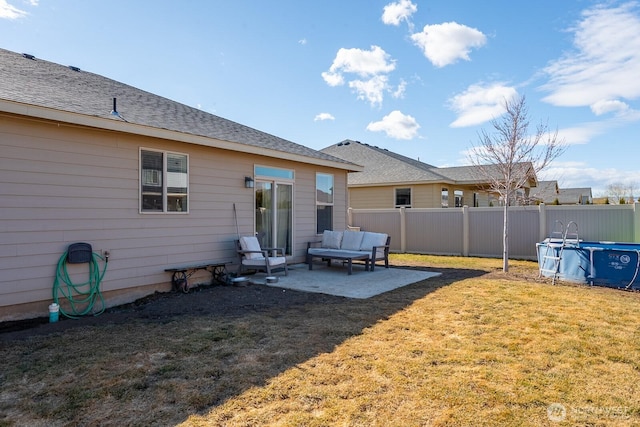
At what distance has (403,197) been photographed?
16.7 metres

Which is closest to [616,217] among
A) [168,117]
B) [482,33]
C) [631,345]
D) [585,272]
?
[585,272]

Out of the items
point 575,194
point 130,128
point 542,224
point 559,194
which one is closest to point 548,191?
point 559,194

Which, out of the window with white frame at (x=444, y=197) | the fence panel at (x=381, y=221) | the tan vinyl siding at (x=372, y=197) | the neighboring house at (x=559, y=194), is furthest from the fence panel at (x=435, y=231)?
the neighboring house at (x=559, y=194)

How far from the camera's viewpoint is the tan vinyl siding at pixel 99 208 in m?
4.96

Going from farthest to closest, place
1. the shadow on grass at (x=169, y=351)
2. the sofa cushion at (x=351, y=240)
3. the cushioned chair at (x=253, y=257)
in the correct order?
the sofa cushion at (x=351, y=240) → the cushioned chair at (x=253, y=257) → the shadow on grass at (x=169, y=351)

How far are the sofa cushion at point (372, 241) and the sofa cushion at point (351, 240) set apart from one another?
0.32ft

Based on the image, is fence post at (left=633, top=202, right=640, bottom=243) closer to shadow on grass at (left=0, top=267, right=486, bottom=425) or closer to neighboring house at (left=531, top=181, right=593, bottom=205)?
shadow on grass at (left=0, top=267, right=486, bottom=425)

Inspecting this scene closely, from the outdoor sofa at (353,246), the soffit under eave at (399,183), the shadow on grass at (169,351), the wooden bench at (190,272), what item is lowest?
the shadow on grass at (169,351)

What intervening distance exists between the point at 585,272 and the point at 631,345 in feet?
13.3

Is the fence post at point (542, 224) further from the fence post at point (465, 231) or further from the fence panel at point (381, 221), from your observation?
the fence panel at point (381, 221)

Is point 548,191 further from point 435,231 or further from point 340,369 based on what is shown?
point 340,369

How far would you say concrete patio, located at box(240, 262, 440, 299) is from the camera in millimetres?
6789

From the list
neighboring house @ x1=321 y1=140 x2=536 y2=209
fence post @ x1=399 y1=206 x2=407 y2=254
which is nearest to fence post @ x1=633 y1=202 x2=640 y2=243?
neighboring house @ x1=321 y1=140 x2=536 y2=209

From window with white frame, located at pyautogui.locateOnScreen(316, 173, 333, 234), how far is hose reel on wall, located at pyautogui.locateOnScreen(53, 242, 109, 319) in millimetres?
5490
